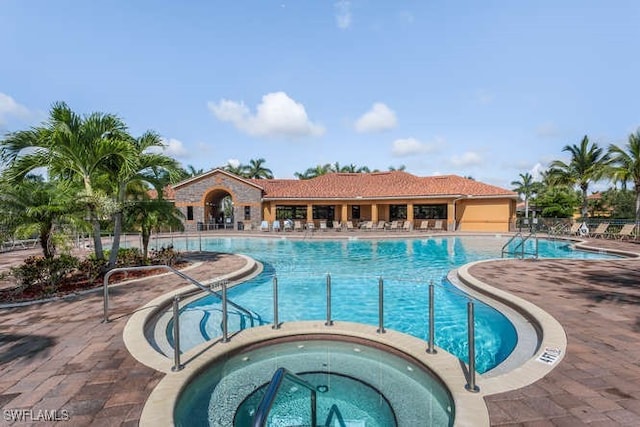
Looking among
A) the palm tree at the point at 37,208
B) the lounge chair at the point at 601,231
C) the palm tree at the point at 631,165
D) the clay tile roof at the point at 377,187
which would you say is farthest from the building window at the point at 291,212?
the palm tree at the point at 631,165

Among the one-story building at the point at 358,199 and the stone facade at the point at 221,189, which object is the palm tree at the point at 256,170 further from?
the stone facade at the point at 221,189

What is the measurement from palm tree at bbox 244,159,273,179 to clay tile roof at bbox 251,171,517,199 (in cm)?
1534

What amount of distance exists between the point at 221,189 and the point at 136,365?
26.1 metres

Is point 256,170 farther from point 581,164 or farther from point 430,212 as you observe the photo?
point 581,164

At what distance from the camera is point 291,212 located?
115 ft

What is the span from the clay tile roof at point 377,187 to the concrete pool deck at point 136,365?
19.7 m

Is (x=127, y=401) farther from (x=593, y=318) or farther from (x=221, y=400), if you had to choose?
(x=593, y=318)

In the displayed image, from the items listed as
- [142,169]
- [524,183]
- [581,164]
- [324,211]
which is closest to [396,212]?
[324,211]

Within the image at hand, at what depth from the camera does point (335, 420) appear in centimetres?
341

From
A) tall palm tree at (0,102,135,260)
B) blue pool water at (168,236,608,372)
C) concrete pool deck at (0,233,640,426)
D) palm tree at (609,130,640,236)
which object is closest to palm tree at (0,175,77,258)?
tall palm tree at (0,102,135,260)

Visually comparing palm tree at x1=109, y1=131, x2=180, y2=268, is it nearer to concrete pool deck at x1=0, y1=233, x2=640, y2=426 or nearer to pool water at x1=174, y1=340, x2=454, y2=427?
concrete pool deck at x1=0, y1=233, x2=640, y2=426

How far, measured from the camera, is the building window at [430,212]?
94.5ft

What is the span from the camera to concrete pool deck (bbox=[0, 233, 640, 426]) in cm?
289

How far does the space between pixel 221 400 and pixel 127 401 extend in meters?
0.99
